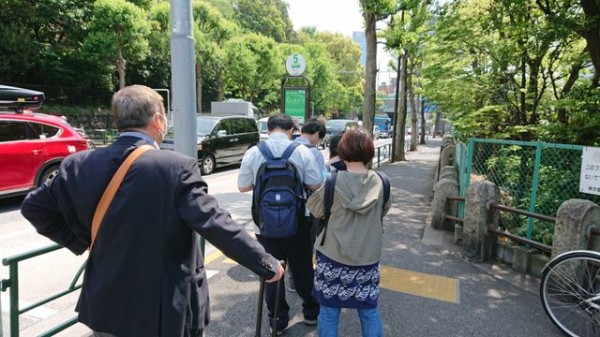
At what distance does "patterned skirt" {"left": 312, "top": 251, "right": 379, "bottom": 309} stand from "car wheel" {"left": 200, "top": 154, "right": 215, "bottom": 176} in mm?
10085

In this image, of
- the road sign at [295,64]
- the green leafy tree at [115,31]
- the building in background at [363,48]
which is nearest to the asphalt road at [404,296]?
the road sign at [295,64]

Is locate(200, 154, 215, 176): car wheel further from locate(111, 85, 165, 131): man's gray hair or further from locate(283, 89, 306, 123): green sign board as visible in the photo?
locate(111, 85, 165, 131): man's gray hair

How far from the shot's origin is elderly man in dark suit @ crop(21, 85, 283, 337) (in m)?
1.64

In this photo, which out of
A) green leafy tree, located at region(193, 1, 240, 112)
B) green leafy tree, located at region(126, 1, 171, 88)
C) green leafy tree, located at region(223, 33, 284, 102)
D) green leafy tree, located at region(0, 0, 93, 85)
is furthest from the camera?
green leafy tree, located at region(223, 33, 284, 102)

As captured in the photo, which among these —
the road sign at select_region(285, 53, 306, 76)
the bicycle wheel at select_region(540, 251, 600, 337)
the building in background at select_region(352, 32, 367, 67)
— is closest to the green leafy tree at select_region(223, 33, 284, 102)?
the building in background at select_region(352, 32, 367, 67)

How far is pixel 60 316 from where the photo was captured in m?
3.44

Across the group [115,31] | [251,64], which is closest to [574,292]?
[115,31]

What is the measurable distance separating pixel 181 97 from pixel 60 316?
2108 millimetres

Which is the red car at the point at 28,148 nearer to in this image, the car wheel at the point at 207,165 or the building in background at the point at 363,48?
the car wheel at the point at 207,165

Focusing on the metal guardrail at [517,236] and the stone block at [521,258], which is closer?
the metal guardrail at [517,236]

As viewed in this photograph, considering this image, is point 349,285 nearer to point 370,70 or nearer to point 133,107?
point 133,107

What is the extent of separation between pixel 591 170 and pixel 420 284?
2207 millimetres

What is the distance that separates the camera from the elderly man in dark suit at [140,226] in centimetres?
164

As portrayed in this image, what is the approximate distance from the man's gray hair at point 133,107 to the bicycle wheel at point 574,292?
328cm
